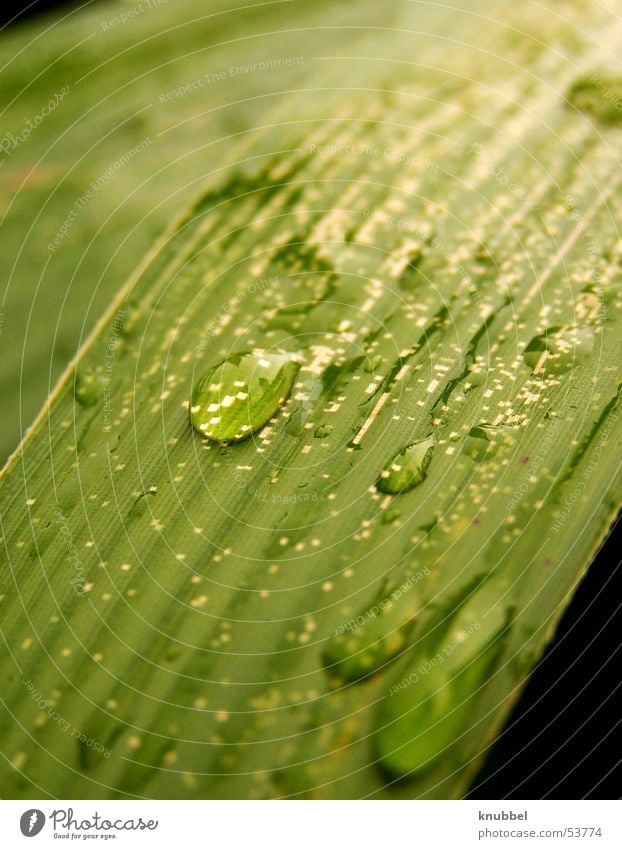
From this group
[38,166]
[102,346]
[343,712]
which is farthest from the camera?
[38,166]

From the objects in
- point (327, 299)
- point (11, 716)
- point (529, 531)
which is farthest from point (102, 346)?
point (529, 531)

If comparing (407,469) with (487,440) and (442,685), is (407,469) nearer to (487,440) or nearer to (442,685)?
(487,440)

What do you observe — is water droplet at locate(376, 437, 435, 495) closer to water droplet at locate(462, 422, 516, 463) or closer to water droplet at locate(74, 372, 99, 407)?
water droplet at locate(462, 422, 516, 463)

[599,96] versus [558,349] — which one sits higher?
[599,96]

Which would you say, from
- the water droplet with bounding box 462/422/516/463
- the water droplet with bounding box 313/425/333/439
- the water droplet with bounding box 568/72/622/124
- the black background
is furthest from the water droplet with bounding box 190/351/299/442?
the water droplet with bounding box 568/72/622/124

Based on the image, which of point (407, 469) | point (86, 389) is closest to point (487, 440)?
point (407, 469)

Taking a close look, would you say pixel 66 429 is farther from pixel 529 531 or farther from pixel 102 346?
pixel 529 531
